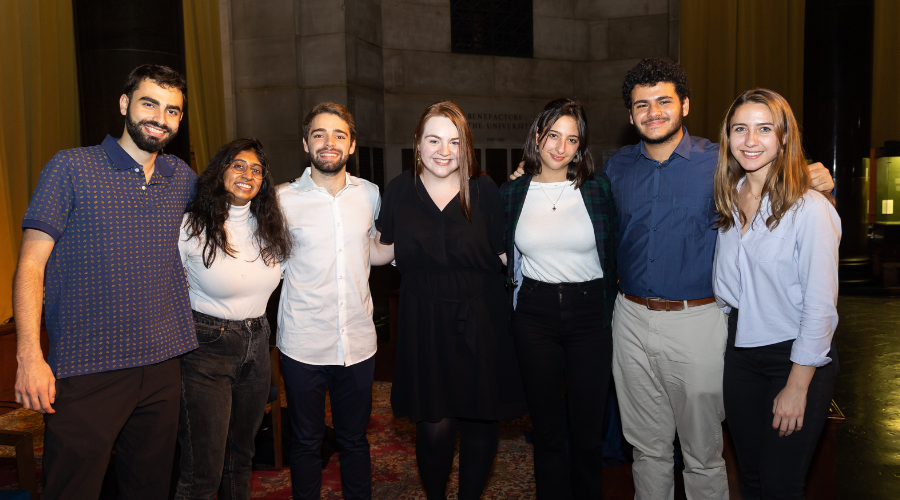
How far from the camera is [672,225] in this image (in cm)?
234

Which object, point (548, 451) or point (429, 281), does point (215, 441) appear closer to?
point (429, 281)

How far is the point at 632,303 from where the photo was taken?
2428 mm

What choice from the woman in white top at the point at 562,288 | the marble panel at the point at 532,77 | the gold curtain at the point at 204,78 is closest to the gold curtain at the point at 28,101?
the gold curtain at the point at 204,78

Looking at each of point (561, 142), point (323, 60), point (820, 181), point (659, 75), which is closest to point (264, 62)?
point (323, 60)

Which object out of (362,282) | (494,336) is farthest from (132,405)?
(494,336)

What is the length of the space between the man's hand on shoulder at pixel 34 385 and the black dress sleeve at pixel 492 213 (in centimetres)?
157

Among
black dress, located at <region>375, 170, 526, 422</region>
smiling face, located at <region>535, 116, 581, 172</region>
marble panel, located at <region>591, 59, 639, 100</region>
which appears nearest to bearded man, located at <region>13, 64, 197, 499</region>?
black dress, located at <region>375, 170, 526, 422</region>

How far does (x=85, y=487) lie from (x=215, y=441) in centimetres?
44

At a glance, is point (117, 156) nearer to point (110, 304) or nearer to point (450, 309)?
point (110, 304)

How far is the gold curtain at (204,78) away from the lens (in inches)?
269

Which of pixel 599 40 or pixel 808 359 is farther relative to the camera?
pixel 599 40

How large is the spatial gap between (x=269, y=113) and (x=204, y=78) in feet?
2.64

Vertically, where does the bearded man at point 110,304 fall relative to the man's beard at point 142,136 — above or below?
below

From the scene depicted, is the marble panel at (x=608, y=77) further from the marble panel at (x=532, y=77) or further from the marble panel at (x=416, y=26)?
the marble panel at (x=416, y=26)
